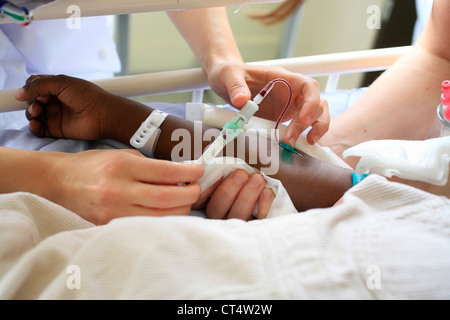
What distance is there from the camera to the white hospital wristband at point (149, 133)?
82 centimetres

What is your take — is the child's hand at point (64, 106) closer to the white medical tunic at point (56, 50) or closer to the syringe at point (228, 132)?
the white medical tunic at point (56, 50)

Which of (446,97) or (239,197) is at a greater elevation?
(446,97)

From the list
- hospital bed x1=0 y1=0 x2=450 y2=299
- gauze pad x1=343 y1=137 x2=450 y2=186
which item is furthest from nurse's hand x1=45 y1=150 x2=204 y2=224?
gauze pad x1=343 y1=137 x2=450 y2=186

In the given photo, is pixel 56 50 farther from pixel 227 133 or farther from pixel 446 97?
pixel 446 97

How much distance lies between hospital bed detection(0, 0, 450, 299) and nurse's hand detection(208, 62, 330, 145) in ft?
0.87

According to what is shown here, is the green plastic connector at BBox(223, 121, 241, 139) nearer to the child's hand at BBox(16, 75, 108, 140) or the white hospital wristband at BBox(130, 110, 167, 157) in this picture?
the white hospital wristband at BBox(130, 110, 167, 157)

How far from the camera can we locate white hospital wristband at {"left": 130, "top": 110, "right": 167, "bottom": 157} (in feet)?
2.68

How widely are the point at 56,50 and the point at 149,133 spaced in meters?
0.44

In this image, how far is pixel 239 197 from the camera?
Answer: 72 cm

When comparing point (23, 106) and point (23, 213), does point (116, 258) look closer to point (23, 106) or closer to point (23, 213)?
point (23, 213)

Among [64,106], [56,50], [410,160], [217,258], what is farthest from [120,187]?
[56,50]

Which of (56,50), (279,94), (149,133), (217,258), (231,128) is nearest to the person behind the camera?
(217,258)

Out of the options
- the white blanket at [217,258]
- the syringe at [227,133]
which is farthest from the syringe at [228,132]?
the white blanket at [217,258]

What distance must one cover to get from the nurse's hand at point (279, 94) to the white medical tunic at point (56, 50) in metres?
0.39
